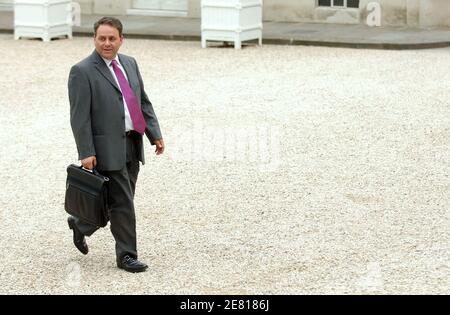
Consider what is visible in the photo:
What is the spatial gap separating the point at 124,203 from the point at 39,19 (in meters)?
13.6

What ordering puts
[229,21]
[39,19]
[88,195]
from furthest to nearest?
[39,19], [229,21], [88,195]

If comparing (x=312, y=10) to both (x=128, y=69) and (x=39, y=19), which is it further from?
(x=128, y=69)

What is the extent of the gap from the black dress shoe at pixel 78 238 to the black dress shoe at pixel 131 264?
1.11 feet

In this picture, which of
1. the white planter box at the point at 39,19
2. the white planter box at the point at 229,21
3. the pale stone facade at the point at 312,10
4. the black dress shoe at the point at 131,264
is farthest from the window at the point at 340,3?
the black dress shoe at the point at 131,264

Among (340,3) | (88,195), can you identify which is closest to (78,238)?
(88,195)

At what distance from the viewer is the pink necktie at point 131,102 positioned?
828cm

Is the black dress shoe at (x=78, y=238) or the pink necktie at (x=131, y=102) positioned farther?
the black dress shoe at (x=78, y=238)

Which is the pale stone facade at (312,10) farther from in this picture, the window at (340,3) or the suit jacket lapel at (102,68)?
the suit jacket lapel at (102,68)

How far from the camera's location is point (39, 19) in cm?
2142

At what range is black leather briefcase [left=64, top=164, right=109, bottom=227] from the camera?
8070 mm

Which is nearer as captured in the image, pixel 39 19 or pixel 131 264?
pixel 131 264

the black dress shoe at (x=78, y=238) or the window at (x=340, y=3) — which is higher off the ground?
the window at (x=340, y=3)

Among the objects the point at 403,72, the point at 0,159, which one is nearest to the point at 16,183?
the point at 0,159

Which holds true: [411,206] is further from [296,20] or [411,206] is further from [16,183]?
[296,20]
